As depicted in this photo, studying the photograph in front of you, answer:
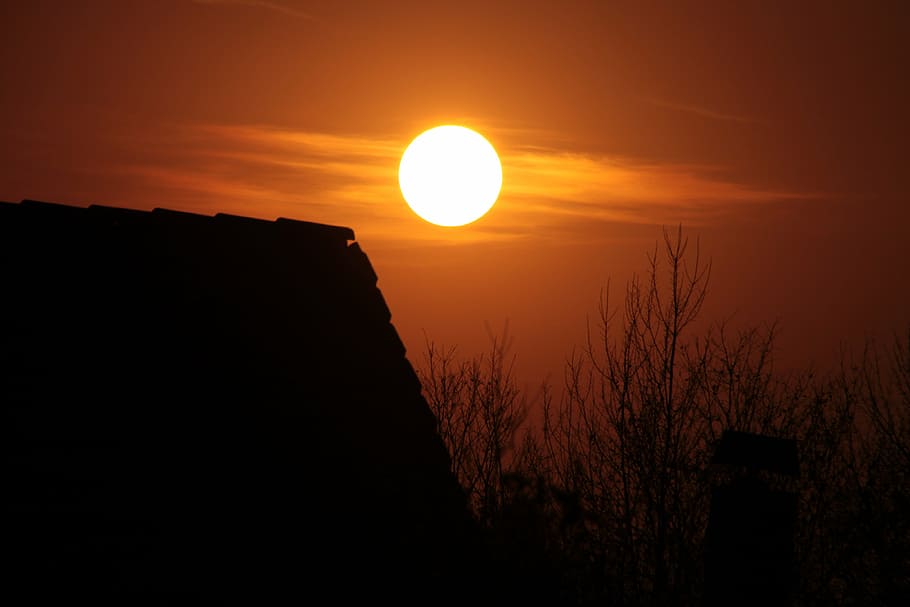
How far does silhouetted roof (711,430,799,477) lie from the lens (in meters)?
7.07

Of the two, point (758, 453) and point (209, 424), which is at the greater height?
point (209, 424)

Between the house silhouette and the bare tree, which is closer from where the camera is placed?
the house silhouette

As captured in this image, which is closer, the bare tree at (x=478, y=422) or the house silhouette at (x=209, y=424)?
the house silhouette at (x=209, y=424)

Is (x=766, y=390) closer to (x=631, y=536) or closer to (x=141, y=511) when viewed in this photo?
(x=631, y=536)

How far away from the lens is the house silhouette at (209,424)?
396cm

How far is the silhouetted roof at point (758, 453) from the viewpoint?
7.07 meters

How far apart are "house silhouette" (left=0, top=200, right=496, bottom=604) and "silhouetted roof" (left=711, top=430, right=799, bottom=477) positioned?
3082 millimetres

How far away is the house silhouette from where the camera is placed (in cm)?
396

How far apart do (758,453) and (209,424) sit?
4.78 metres

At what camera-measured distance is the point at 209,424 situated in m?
4.55

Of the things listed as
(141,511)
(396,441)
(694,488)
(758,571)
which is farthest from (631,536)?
(141,511)

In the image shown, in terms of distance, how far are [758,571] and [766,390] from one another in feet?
40.6

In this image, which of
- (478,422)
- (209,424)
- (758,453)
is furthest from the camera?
(478,422)

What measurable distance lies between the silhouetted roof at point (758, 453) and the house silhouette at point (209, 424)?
3082 millimetres
